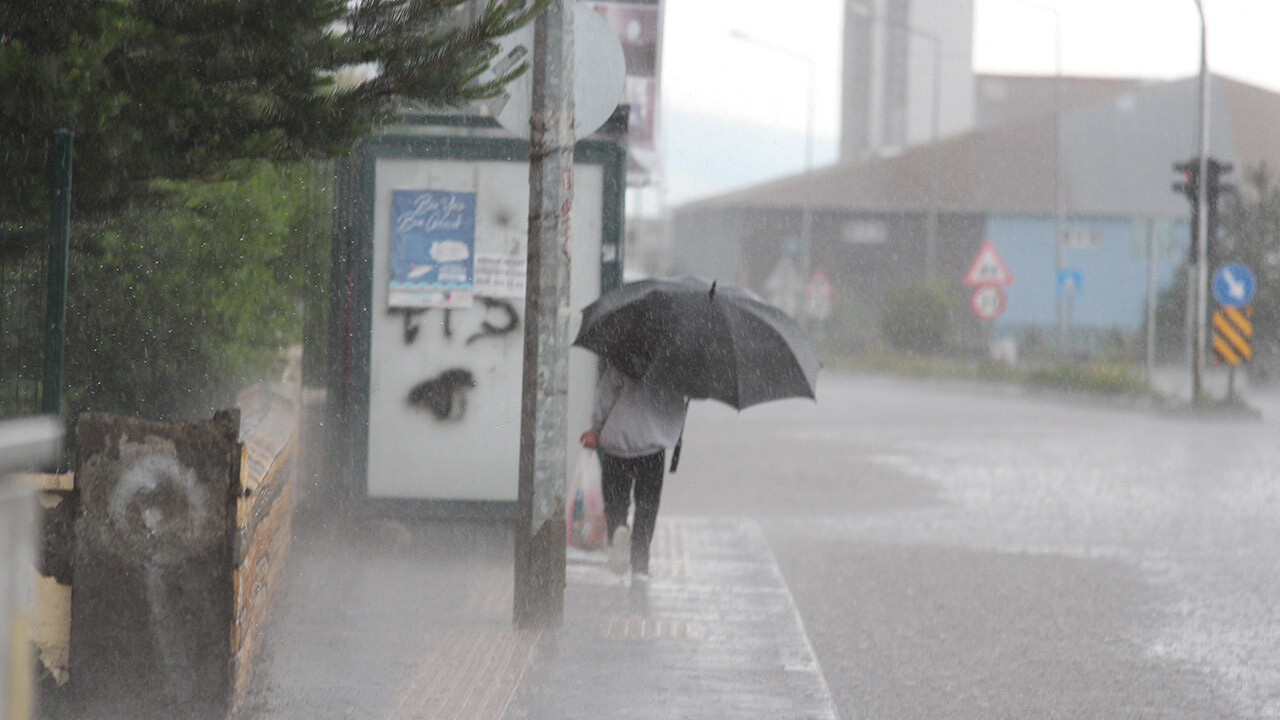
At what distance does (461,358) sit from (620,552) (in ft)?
5.18

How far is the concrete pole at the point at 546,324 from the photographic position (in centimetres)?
698

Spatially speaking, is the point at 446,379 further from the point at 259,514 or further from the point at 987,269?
the point at 987,269

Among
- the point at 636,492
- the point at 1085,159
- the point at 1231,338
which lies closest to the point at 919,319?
the point at 1231,338

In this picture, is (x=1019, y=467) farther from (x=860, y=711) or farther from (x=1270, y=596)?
(x=860, y=711)

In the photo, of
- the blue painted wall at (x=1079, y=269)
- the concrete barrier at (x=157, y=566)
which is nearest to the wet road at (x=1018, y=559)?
the concrete barrier at (x=157, y=566)

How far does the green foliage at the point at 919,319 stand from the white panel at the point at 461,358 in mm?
36378

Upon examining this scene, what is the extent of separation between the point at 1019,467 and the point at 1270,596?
7.26 m

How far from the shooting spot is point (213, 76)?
15.1ft

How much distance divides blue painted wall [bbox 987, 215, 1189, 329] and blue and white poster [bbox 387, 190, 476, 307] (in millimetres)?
53933

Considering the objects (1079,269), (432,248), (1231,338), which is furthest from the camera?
(1079,269)

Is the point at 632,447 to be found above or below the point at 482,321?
below

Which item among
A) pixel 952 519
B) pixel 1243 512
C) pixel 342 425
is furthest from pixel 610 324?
pixel 1243 512

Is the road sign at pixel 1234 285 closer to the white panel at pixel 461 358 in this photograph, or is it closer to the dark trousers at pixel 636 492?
the white panel at pixel 461 358

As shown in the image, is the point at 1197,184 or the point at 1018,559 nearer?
the point at 1018,559
